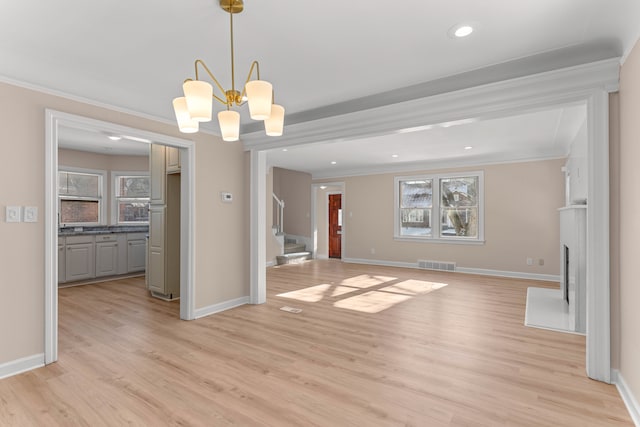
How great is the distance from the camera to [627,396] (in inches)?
87.0

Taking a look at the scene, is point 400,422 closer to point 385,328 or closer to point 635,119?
point 385,328

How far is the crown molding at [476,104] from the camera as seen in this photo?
255 centimetres

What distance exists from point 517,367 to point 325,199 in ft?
25.6

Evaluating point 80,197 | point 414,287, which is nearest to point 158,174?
point 80,197

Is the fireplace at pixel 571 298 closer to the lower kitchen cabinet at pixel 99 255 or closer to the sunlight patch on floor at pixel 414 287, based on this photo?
the sunlight patch on floor at pixel 414 287

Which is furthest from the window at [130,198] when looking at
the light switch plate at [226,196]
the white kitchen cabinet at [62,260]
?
the light switch plate at [226,196]

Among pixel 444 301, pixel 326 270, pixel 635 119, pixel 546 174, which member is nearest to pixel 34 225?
pixel 635 119

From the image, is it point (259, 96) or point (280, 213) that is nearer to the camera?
point (259, 96)

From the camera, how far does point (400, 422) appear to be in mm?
2029

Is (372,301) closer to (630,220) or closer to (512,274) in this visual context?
(630,220)

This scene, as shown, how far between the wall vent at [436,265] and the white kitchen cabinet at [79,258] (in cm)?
668

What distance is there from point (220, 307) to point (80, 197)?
4.58 m

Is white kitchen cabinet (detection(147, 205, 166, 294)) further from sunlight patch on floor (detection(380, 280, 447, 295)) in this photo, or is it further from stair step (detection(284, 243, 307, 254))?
stair step (detection(284, 243, 307, 254))

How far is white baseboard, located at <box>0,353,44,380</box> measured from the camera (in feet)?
8.65
